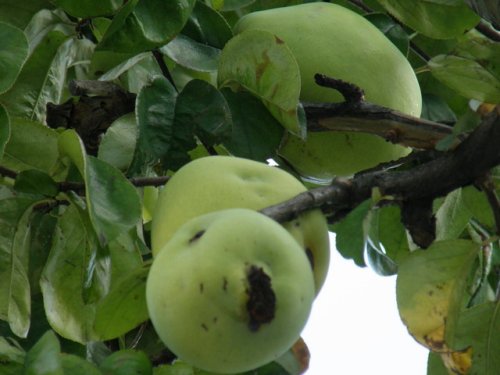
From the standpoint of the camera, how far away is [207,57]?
3.69 ft

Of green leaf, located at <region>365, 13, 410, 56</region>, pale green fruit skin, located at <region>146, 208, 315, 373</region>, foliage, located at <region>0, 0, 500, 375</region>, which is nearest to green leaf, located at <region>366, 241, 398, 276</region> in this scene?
foliage, located at <region>0, 0, 500, 375</region>

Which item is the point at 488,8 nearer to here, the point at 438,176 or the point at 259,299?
the point at 438,176

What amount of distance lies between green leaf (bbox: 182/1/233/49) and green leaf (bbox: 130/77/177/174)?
11cm

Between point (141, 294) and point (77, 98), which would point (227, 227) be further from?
point (77, 98)

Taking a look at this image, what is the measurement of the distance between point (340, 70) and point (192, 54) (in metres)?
0.18

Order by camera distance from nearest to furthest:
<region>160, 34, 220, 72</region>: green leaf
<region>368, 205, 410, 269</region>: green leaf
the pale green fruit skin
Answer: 1. the pale green fruit skin
2. <region>160, 34, 220, 72</region>: green leaf
3. <region>368, 205, 410, 269</region>: green leaf

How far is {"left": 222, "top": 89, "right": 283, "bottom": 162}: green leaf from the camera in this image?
1039 millimetres

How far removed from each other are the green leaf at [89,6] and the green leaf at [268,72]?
12 centimetres

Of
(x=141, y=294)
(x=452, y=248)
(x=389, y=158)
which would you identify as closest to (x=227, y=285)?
(x=141, y=294)

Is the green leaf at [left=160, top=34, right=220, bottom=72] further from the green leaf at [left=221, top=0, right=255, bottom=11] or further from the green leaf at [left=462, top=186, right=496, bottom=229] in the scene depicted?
the green leaf at [left=462, top=186, right=496, bottom=229]

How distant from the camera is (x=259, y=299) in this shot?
0.65 meters

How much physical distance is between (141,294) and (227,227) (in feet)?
0.70

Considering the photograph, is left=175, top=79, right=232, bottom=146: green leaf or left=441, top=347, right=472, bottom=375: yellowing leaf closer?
left=441, top=347, right=472, bottom=375: yellowing leaf

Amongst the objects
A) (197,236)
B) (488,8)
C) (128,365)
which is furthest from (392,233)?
(197,236)
